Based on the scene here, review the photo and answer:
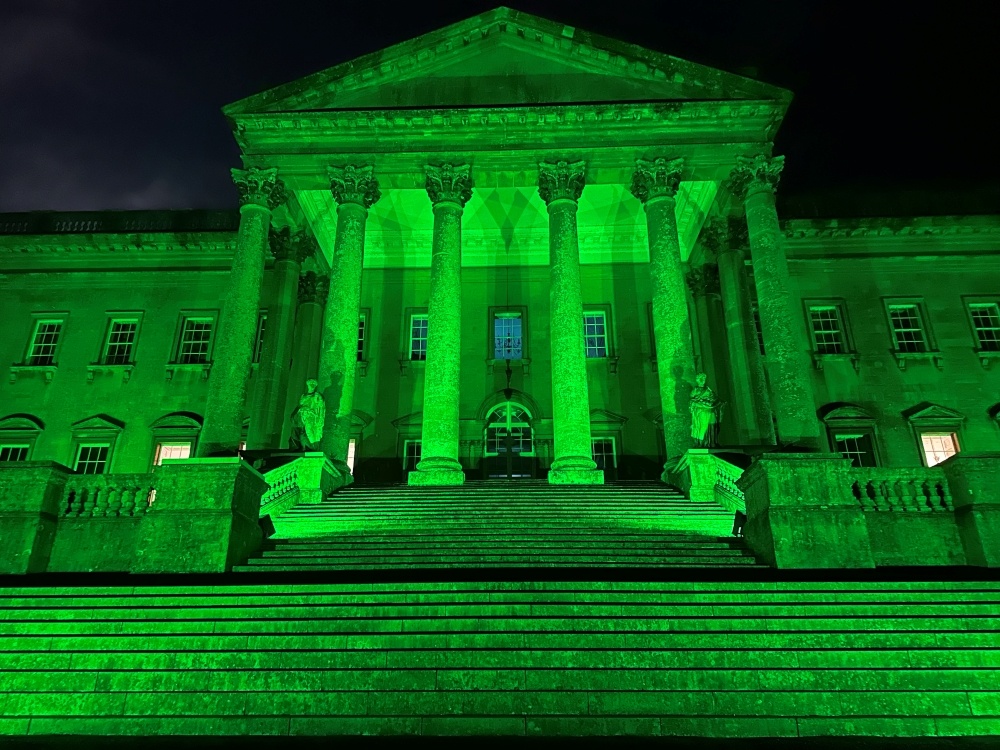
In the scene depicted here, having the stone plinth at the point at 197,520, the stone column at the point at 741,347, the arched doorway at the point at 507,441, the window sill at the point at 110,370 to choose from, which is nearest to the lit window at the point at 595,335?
the arched doorway at the point at 507,441

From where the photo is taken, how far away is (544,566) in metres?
11.8

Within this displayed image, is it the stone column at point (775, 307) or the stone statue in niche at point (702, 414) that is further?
the stone column at point (775, 307)

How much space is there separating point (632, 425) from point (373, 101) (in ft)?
48.4

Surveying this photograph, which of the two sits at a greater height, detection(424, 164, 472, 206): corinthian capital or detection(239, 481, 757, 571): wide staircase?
detection(424, 164, 472, 206): corinthian capital

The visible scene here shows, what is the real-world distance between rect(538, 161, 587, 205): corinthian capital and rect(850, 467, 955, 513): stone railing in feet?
41.3

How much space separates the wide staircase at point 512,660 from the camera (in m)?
7.88

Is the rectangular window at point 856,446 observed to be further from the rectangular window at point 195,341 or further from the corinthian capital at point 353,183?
the rectangular window at point 195,341

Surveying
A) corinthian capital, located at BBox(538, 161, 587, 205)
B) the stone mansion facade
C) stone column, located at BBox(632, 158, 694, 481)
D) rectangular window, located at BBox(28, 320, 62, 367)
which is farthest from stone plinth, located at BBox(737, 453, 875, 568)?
rectangular window, located at BBox(28, 320, 62, 367)

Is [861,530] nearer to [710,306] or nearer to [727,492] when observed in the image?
[727,492]

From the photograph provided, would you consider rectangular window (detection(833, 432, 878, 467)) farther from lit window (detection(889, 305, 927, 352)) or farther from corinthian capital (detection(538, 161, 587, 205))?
corinthian capital (detection(538, 161, 587, 205))

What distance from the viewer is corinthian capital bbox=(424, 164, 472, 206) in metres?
22.4

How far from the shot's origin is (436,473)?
1938 centimetres

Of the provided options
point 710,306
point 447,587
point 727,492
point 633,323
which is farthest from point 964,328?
point 447,587

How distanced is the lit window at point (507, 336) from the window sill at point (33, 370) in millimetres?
17408
